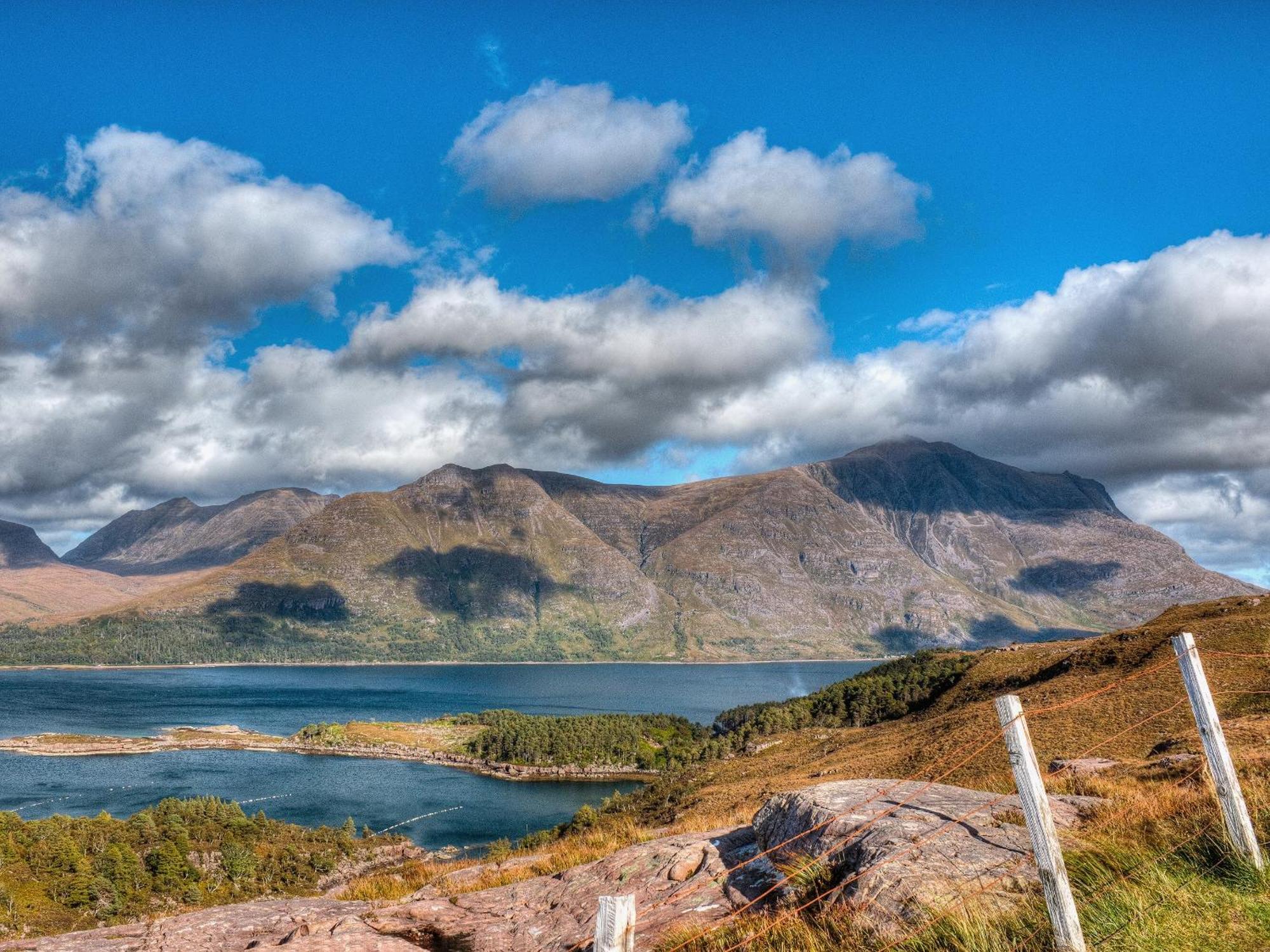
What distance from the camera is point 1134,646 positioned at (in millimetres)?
50062

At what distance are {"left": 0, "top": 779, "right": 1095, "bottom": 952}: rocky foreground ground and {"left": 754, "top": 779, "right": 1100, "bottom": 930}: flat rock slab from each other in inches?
0.9

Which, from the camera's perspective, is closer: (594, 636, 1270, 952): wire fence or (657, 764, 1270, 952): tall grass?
(657, 764, 1270, 952): tall grass

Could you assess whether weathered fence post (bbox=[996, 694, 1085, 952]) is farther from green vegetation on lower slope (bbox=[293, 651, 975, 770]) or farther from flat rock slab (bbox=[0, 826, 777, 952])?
green vegetation on lower slope (bbox=[293, 651, 975, 770])

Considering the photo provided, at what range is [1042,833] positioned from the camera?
757 cm

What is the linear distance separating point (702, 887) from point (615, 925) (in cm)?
624

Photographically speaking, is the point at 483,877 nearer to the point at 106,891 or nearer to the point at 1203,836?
the point at 1203,836

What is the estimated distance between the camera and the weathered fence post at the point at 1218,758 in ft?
29.9

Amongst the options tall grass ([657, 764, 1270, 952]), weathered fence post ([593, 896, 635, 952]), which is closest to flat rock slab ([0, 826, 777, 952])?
tall grass ([657, 764, 1270, 952])

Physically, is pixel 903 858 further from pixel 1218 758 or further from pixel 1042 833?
pixel 1218 758

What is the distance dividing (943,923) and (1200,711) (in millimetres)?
4643

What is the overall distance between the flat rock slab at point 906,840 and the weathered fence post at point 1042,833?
1329mm

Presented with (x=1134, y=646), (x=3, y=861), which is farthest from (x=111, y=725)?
(x=1134, y=646)

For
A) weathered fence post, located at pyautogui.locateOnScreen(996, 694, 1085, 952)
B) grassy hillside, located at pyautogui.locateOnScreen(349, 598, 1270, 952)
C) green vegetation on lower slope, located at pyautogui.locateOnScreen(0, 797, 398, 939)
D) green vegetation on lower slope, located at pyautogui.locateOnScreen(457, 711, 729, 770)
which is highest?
weathered fence post, located at pyautogui.locateOnScreen(996, 694, 1085, 952)

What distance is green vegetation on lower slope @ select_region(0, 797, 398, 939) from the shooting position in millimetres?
63844
